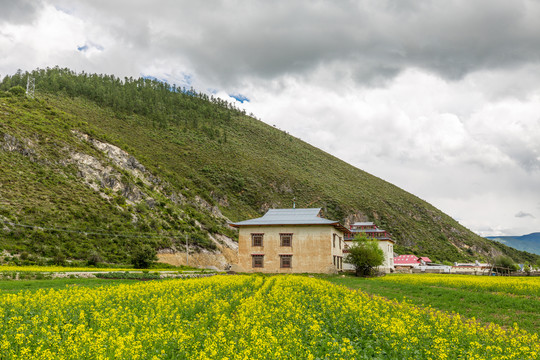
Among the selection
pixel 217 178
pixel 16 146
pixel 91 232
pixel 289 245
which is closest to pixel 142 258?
pixel 91 232

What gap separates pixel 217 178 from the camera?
8944 centimetres

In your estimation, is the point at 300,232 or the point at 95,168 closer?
the point at 300,232

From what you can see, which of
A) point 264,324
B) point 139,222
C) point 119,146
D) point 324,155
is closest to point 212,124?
point 324,155

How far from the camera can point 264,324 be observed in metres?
9.66

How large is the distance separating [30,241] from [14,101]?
147 feet

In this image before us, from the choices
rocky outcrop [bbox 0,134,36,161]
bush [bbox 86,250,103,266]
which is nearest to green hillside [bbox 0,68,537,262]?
rocky outcrop [bbox 0,134,36,161]

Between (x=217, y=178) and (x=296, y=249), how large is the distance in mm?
48763

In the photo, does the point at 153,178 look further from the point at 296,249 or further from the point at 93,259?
the point at 296,249

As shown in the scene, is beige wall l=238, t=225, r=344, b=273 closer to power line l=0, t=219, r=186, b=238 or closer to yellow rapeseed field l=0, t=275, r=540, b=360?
power line l=0, t=219, r=186, b=238

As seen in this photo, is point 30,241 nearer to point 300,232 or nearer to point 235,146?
point 300,232

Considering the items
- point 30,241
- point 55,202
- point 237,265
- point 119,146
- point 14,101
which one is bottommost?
point 237,265

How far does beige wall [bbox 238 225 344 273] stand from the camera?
43.4 metres

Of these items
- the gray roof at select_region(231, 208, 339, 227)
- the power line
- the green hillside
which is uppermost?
the green hillside

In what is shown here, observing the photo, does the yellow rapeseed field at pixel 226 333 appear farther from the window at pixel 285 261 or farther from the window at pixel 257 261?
the window at pixel 257 261
